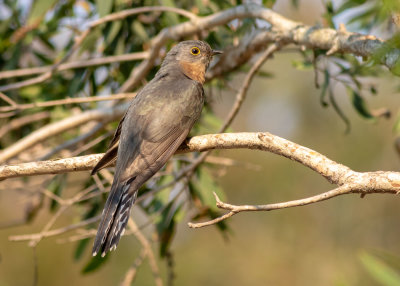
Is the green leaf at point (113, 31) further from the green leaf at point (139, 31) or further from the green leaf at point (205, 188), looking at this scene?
the green leaf at point (205, 188)

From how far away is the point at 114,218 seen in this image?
3.66 meters

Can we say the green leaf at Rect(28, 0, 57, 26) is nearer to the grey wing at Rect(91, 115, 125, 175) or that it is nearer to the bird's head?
the bird's head

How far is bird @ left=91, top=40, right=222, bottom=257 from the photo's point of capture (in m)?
3.65

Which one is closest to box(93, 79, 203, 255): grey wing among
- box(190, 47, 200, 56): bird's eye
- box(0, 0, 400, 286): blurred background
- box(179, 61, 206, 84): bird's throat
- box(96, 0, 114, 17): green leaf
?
box(179, 61, 206, 84): bird's throat

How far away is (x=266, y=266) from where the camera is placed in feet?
32.9

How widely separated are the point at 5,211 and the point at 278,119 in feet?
18.3

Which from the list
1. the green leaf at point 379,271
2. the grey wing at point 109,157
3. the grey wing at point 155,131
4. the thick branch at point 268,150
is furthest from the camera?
the grey wing at point 155,131

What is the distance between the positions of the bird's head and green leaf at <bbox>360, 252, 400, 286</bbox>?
8.32 ft

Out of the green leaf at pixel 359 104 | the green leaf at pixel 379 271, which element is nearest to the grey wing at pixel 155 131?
the green leaf at pixel 379 271

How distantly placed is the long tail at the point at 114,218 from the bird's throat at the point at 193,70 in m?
1.48

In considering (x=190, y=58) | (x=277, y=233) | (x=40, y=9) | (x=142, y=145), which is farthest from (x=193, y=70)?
(x=277, y=233)

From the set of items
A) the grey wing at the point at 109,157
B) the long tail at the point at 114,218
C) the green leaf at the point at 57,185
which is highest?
the grey wing at the point at 109,157

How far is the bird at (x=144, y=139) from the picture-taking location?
144 inches

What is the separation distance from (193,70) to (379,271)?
8.79 ft
